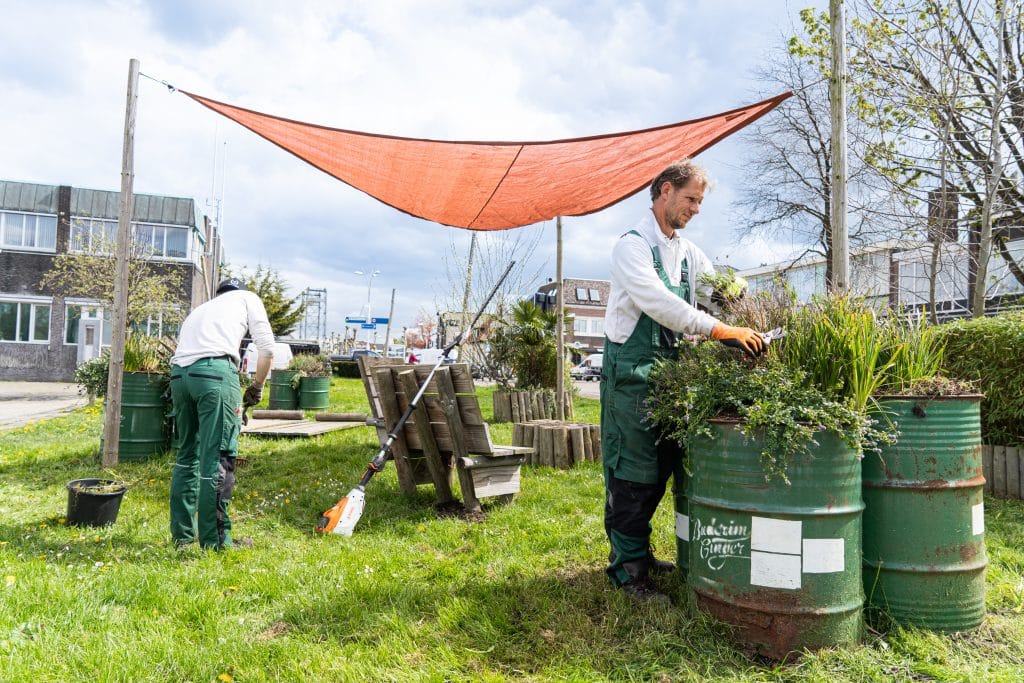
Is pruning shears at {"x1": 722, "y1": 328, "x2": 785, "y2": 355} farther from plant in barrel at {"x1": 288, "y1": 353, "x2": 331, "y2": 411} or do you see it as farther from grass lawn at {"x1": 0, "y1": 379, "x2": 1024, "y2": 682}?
plant in barrel at {"x1": 288, "y1": 353, "x2": 331, "y2": 411}

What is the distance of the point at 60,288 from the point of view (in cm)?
2806

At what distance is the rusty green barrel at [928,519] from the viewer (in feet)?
8.88

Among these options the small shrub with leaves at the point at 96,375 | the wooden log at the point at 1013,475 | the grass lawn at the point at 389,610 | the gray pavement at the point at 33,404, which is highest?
the small shrub with leaves at the point at 96,375

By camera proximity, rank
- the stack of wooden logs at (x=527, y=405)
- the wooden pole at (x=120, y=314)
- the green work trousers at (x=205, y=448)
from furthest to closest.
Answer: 1. the stack of wooden logs at (x=527, y=405)
2. the wooden pole at (x=120, y=314)
3. the green work trousers at (x=205, y=448)

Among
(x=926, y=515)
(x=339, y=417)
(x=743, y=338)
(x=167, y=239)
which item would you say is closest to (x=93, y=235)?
(x=167, y=239)

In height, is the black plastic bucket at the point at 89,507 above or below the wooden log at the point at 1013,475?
below

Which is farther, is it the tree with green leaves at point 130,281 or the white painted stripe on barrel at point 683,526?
the tree with green leaves at point 130,281

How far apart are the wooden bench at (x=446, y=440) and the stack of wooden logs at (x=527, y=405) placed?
5320 mm

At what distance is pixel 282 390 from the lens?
13.1 meters

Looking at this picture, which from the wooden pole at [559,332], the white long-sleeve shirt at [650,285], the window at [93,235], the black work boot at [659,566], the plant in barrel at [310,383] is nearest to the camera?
the white long-sleeve shirt at [650,285]

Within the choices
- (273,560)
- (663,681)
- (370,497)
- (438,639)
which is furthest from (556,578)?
(370,497)

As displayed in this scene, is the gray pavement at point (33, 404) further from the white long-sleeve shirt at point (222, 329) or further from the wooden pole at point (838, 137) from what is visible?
the wooden pole at point (838, 137)

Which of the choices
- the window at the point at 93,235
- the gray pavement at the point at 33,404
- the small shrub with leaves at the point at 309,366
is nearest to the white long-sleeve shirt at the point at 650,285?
the gray pavement at the point at 33,404

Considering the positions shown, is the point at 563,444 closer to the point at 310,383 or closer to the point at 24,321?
the point at 310,383
